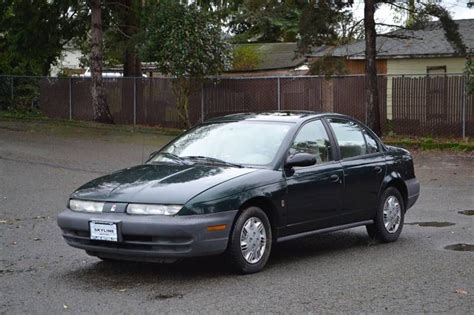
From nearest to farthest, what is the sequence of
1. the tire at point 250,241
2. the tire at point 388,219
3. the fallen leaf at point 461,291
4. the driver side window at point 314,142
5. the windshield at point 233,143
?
the fallen leaf at point 461,291 → the tire at point 250,241 → the windshield at point 233,143 → the driver side window at point 314,142 → the tire at point 388,219

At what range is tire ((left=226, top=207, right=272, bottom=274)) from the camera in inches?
288

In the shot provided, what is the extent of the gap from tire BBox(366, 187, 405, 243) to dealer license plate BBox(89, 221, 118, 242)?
11.3 feet

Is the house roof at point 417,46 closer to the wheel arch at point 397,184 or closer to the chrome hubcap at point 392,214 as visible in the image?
the wheel arch at point 397,184

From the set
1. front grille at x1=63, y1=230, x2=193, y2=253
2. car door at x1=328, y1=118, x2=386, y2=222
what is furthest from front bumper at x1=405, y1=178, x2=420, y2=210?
front grille at x1=63, y1=230, x2=193, y2=253

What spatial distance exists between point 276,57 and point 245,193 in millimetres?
28509

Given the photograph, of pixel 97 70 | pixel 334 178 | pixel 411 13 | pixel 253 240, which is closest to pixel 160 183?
pixel 253 240

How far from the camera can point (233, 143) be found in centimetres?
840

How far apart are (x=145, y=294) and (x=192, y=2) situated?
68.8 feet

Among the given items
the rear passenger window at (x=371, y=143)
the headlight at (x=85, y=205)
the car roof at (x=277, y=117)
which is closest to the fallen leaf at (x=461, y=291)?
the car roof at (x=277, y=117)

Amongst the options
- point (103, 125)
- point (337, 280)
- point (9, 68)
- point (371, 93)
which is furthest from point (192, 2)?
point (337, 280)

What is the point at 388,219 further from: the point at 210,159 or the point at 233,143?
the point at 210,159

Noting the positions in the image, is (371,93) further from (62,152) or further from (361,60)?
(62,152)

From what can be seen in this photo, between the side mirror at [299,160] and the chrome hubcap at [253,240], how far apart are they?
2.38 feet

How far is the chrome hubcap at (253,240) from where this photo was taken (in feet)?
24.3
